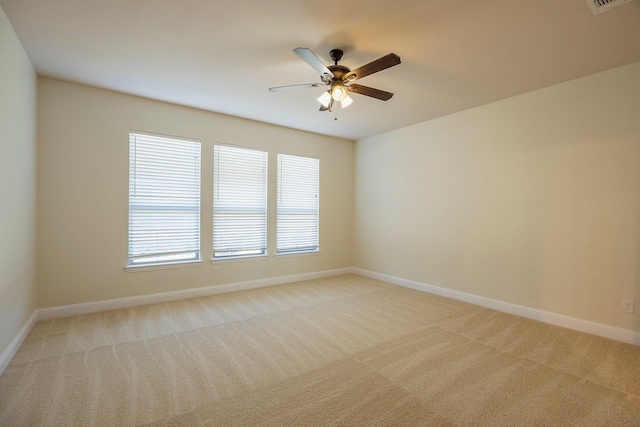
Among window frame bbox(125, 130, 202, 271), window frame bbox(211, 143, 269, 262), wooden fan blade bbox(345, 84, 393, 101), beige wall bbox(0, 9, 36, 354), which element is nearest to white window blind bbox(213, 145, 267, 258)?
window frame bbox(211, 143, 269, 262)

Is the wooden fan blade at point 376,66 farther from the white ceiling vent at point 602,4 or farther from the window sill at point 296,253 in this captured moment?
the window sill at point 296,253

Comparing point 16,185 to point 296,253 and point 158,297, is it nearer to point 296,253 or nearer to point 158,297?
Result: point 158,297

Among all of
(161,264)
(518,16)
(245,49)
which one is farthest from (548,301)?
(161,264)

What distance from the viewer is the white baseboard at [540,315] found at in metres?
2.98

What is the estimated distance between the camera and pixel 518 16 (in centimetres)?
221

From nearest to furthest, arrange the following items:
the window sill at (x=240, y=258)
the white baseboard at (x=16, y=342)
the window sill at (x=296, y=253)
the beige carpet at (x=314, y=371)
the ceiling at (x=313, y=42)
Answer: the beige carpet at (x=314, y=371)
the ceiling at (x=313, y=42)
the white baseboard at (x=16, y=342)
the window sill at (x=240, y=258)
the window sill at (x=296, y=253)

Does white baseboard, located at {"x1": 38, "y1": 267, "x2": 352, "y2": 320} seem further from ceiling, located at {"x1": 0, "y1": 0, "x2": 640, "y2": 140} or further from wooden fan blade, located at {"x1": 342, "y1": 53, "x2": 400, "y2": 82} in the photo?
wooden fan blade, located at {"x1": 342, "y1": 53, "x2": 400, "y2": 82}

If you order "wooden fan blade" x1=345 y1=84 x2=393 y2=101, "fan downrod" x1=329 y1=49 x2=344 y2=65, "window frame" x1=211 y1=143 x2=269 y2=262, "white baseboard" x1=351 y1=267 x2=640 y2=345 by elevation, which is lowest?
"white baseboard" x1=351 y1=267 x2=640 y2=345

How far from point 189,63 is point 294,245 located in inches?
133

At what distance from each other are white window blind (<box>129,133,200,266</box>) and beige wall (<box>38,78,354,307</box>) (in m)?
0.11

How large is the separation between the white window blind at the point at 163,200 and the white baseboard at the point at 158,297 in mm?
485

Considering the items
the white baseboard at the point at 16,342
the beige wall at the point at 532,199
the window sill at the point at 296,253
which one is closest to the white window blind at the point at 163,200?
the white baseboard at the point at 16,342

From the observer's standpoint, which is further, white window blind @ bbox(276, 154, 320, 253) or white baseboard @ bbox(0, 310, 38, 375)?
white window blind @ bbox(276, 154, 320, 253)

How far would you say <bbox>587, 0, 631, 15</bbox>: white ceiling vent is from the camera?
202cm
